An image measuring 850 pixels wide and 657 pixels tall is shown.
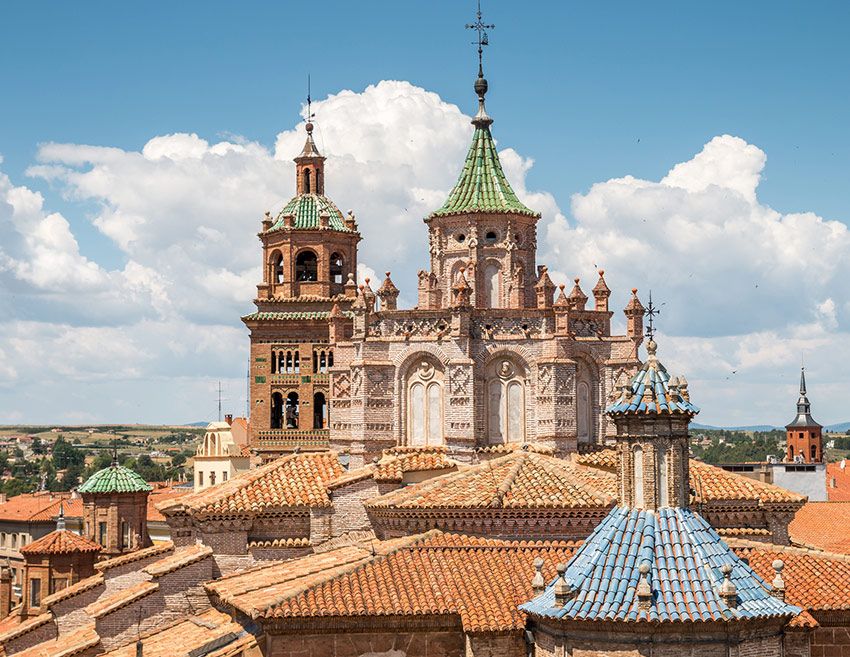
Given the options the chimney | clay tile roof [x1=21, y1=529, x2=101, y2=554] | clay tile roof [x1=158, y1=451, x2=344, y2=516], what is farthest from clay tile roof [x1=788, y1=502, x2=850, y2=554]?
the chimney

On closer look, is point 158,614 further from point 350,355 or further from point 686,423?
point 686,423

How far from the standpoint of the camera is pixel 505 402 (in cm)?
4078

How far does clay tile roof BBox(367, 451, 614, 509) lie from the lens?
108 feet

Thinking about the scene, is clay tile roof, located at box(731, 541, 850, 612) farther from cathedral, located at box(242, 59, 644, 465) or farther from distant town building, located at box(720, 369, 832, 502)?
distant town building, located at box(720, 369, 832, 502)

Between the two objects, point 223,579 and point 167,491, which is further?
point 167,491

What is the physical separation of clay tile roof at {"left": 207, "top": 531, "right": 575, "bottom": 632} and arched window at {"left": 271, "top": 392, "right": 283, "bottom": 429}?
28181mm

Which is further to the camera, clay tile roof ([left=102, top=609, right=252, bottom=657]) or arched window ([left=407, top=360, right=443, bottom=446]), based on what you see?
arched window ([left=407, top=360, right=443, bottom=446])

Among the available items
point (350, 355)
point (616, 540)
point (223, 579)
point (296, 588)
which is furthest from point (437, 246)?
point (616, 540)

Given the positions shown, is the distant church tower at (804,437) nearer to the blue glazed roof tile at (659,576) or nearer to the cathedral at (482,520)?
the cathedral at (482,520)

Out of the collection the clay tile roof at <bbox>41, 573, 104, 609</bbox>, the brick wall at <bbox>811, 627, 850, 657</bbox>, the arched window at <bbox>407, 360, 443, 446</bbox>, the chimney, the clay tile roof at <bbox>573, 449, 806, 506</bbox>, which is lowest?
the chimney

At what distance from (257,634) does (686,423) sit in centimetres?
970

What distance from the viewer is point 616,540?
2525 centimetres

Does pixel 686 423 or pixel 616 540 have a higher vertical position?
pixel 686 423

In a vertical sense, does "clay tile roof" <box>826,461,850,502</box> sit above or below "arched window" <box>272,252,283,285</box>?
below
